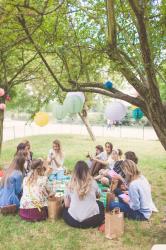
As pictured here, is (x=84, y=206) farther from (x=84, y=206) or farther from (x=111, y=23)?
(x=111, y=23)

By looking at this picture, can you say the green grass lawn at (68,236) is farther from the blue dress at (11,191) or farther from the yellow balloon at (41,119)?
the yellow balloon at (41,119)

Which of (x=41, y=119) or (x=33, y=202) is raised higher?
(x=41, y=119)

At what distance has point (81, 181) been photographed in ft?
17.5

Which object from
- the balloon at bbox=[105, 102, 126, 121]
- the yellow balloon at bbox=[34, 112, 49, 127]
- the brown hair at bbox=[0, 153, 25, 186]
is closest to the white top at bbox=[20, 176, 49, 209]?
the brown hair at bbox=[0, 153, 25, 186]

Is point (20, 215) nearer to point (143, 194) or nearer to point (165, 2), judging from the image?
point (143, 194)

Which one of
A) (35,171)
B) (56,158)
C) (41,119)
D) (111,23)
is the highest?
(111,23)

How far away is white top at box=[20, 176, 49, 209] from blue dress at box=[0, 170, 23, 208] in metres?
0.34

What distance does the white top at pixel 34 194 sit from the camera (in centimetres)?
567

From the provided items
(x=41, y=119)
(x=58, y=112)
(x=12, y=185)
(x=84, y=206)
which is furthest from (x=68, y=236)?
(x=58, y=112)

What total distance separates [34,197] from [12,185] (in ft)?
2.12

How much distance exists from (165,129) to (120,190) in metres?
2.82

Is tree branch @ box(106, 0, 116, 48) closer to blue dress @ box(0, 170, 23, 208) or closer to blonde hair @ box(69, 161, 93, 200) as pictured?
blonde hair @ box(69, 161, 93, 200)

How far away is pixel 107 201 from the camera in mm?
6023

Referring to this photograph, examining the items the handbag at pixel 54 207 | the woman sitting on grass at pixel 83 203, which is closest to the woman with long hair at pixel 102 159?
the handbag at pixel 54 207
